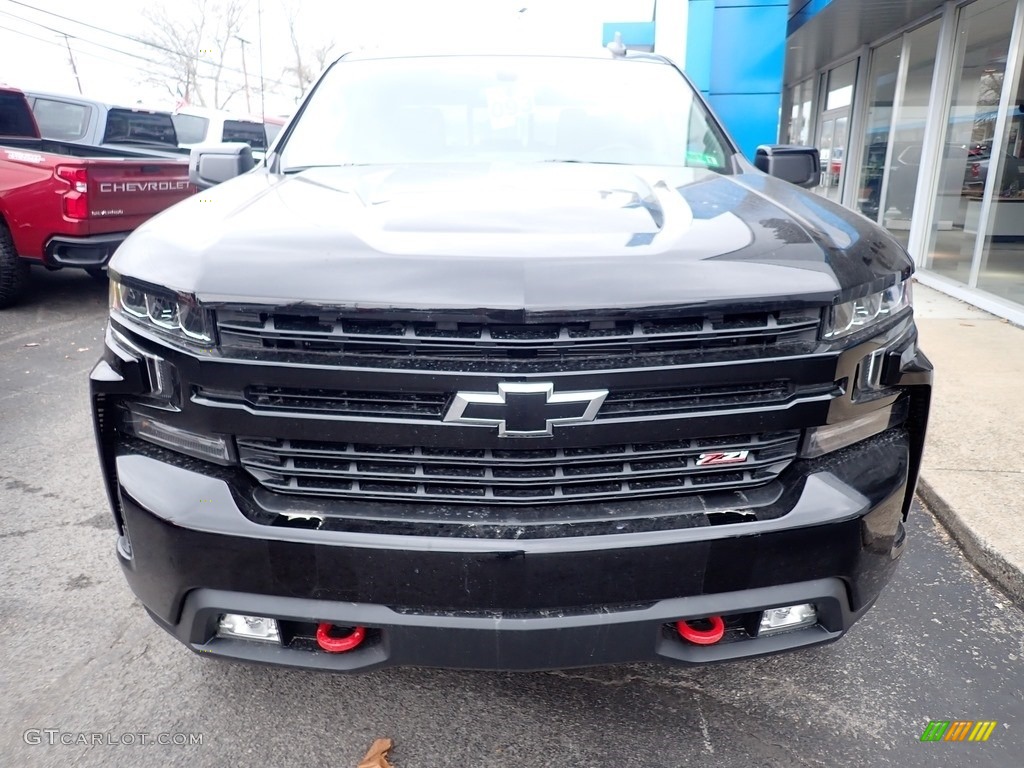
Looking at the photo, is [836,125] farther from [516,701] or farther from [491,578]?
[491,578]

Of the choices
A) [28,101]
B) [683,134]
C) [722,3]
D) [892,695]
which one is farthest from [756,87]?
[892,695]

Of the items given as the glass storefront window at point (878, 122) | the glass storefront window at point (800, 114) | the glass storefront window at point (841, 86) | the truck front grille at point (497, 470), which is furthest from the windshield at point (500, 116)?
the glass storefront window at point (800, 114)

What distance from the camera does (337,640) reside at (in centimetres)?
172

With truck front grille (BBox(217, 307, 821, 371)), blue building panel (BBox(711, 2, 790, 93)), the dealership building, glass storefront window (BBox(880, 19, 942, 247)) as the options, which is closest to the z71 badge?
truck front grille (BBox(217, 307, 821, 371))

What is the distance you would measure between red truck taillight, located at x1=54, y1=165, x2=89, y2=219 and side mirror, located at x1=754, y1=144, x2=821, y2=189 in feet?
19.5

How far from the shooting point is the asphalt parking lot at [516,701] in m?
2.03

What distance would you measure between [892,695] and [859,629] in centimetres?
34

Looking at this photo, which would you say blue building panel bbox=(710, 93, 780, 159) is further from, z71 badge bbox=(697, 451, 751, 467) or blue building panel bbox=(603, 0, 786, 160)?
z71 badge bbox=(697, 451, 751, 467)

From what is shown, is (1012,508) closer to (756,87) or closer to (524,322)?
(524,322)

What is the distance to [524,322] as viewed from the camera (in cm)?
154

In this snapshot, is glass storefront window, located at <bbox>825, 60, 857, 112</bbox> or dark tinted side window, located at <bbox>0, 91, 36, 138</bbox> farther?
glass storefront window, located at <bbox>825, 60, 857, 112</bbox>

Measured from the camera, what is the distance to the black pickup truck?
5.19 feet

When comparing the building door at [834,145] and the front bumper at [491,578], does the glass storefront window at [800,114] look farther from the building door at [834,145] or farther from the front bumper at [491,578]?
the front bumper at [491,578]

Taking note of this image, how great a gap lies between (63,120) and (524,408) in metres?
9.64
